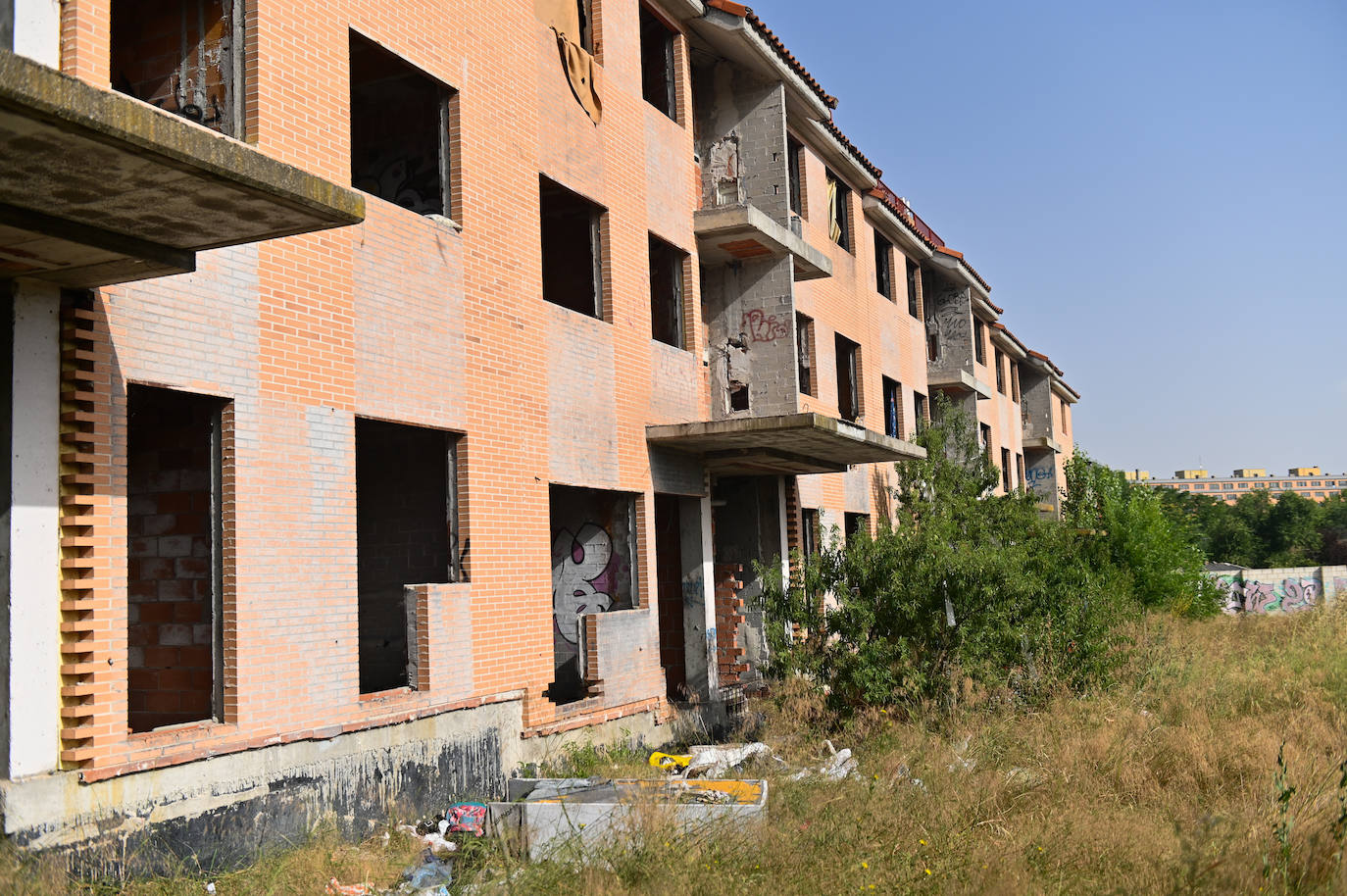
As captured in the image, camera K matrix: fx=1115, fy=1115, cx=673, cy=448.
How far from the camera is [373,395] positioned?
8.97m

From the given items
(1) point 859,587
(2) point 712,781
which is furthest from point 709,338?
(2) point 712,781

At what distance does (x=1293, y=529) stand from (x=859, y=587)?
83.0 metres

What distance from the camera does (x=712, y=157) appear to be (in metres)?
15.8

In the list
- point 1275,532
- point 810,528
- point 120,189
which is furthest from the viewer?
point 1275,532

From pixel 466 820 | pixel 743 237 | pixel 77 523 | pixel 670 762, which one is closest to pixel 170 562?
pixel 77 523

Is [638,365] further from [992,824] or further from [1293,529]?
[1293,529]

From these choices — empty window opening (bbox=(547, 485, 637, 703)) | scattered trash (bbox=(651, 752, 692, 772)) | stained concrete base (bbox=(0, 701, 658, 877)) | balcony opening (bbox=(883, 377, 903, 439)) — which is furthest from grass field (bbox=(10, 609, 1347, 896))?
balcony opening (bbox=(883, 377, 903, 439))

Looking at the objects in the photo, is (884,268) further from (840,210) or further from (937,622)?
(937,622)

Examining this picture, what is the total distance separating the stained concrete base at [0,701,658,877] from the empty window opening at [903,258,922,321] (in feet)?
55.9

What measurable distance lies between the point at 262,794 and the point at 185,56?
17.7 ft

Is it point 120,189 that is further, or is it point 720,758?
point 720,758

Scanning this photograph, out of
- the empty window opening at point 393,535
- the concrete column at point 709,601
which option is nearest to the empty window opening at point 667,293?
the concrete column at point 709,601

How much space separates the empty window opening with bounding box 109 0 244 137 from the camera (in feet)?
26.9

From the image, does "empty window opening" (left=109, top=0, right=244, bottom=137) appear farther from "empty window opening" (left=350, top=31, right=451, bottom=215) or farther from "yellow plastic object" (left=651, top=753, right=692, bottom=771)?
"yellow plastic object" (left=651, top=753, right=692, bottom=771)
